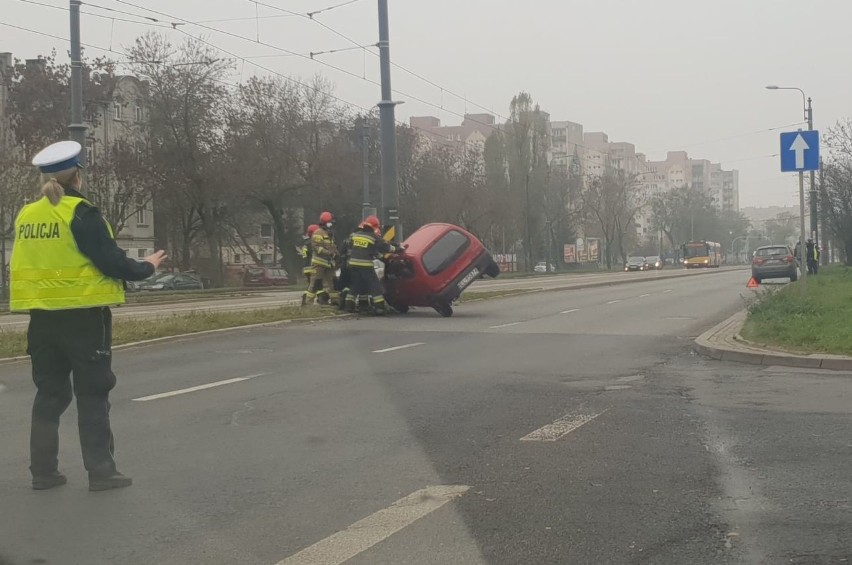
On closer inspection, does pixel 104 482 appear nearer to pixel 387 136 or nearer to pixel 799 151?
pixel 799 151

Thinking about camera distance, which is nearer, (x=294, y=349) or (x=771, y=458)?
(x=771, y=458)

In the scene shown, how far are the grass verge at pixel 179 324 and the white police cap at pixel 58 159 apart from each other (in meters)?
7.75

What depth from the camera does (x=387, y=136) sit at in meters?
22.1

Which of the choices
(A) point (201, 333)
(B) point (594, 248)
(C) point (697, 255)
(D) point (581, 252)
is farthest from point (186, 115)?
(B) point (594, 248)

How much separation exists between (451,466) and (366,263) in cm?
1252

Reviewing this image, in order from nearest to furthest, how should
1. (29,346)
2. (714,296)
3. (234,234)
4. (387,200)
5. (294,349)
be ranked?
(29,346)
(294,349)
(387,200)
(714,296)
(234,234)

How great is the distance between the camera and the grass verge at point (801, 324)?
12242mm

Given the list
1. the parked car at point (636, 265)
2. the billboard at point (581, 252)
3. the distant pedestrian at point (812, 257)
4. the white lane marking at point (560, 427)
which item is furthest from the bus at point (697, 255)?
the white lane marking at point (560, 427)

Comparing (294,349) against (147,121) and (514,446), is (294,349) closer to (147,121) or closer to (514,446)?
(514,446)

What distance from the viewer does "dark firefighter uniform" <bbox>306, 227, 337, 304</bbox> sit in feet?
64.5

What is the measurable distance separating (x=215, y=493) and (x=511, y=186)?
7233cm

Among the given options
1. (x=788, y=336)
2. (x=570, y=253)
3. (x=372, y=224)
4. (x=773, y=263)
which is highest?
(x=372, y=224)

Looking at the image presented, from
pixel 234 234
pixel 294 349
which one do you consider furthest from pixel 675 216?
pixel 294 349

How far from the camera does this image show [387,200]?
21.8 metres
